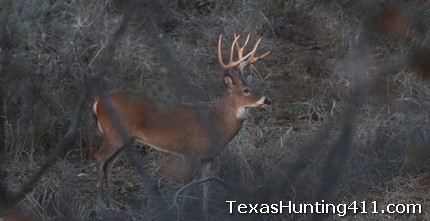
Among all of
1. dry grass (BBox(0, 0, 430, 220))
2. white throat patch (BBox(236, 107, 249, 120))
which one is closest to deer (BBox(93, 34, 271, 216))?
white throat patch (BBox(236, 107, 249, 120))

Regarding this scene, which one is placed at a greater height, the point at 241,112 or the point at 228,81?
the point at 228,81

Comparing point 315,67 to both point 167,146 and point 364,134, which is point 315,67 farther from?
point 167,146

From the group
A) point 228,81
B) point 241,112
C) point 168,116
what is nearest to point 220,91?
point 228,81

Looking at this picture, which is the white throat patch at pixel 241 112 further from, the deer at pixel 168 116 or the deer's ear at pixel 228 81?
the deer's ear at pixel 228 81

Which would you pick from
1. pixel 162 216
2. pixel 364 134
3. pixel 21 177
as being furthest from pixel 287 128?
pixel 162 216

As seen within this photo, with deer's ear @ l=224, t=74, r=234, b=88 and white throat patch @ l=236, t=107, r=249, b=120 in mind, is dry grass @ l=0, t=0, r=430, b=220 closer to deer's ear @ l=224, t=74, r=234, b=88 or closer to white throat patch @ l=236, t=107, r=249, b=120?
deer's ear @ l=224, t=74, r=234, b=88

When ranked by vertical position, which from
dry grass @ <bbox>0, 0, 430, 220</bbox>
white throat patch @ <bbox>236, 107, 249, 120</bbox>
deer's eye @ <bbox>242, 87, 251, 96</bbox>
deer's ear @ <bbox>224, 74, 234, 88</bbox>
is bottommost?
dry grass @ <bbox>0, 0, 430, 220</bbox>

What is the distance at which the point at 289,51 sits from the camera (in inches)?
360

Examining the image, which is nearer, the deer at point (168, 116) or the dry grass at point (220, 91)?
the dry grass at point (220, 91)

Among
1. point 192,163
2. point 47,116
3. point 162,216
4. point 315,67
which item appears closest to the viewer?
point 162,216

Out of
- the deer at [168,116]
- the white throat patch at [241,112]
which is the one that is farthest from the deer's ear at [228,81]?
the white throat patch at [241,112]

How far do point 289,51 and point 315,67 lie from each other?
353 millimetres

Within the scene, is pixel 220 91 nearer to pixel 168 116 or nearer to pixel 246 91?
pixel 246 91

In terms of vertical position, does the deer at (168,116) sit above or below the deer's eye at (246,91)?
below
